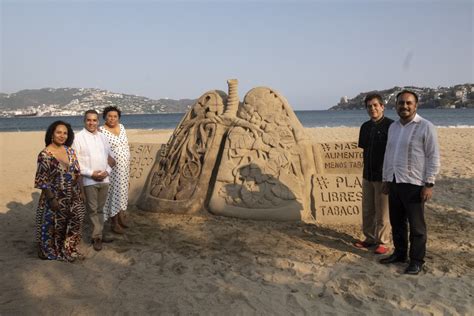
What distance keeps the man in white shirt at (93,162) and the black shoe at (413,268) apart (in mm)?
3196

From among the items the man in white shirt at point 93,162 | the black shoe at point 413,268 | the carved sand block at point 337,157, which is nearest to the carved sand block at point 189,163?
the man in white shirt at point 93,162

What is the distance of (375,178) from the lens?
4262 millimetres

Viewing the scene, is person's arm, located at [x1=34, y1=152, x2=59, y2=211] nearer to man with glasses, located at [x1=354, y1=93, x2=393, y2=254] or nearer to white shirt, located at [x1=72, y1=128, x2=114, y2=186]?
white shirt, located at [x1=72, y1=128, x2=114, y2=186]

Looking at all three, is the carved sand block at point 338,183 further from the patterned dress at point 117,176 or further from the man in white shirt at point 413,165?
the patterned dress at point 117,176

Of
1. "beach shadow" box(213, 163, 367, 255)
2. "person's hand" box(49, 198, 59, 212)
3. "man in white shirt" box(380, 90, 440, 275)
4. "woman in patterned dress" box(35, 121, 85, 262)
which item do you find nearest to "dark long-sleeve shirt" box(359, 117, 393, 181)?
"man in white shirt" box(380, 90, 440, 275)

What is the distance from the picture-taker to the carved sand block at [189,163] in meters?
5.55

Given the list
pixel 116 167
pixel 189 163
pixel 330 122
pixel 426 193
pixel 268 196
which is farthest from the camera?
pixel 330 122

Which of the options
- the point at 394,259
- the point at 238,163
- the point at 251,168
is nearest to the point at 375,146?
the point at 394,259

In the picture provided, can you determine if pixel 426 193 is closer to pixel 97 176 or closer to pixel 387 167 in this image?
pixel 387 167

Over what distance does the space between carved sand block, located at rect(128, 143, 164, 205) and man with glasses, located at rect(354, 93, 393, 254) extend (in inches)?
131

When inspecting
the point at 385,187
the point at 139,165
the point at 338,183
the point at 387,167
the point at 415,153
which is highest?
the point at 415,153

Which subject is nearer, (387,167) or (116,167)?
(387,167)

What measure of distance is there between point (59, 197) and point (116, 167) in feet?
3.12

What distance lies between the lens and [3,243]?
15.0ft
